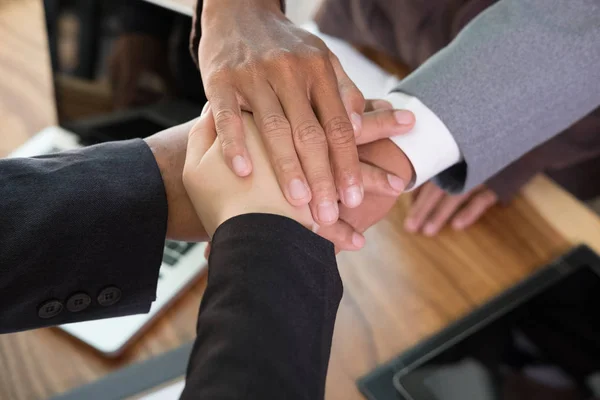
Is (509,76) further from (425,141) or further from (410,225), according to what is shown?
(410,225)

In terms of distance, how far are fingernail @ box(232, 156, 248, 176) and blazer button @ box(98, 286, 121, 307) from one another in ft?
0.59

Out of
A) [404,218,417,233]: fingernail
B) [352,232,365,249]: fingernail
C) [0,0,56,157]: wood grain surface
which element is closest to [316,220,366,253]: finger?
[352,232,365,249]: fingernail

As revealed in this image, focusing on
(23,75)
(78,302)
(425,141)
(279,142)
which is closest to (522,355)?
(425,141)

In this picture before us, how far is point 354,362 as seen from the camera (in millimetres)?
720

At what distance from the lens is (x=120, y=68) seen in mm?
934

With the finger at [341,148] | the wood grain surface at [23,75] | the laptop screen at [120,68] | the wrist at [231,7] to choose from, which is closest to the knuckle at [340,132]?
the finger at [341,148]

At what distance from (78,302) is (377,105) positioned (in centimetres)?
42

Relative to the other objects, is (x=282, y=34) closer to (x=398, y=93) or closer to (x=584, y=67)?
(x=398, y=93)

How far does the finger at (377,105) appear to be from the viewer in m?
0.73

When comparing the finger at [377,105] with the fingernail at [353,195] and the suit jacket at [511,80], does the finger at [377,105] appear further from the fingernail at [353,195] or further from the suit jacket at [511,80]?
the fingernail at [353,195]

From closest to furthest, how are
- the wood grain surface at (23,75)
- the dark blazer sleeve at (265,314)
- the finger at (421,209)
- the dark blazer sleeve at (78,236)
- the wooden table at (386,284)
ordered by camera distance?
the dark blazer sleeve at (265,314)
the dark blazer sleeve at (78,236)
the wooden table at (386,284)
the finger at (421,209)
the wood grain surface at (23,75)

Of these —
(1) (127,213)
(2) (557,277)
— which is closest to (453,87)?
(2) (557,277)

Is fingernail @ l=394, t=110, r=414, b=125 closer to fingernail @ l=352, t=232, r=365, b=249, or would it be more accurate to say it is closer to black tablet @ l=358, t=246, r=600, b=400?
fingernail @ l=352, t=232, r=365, b=249

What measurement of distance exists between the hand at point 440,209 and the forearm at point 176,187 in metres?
0.33
